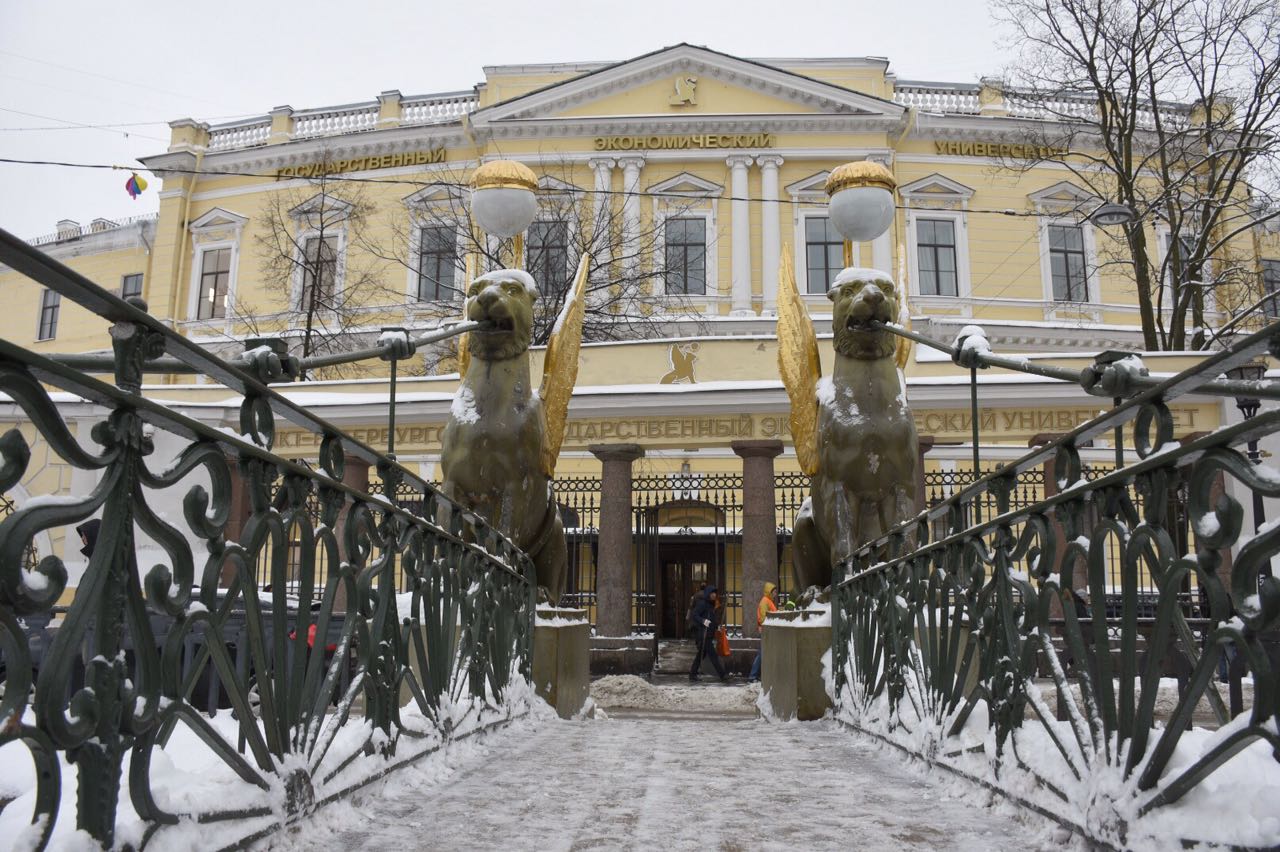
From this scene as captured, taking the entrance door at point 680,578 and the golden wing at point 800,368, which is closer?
the golden wing at point 800,368

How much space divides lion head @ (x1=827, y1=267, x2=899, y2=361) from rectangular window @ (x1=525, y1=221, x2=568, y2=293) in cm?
1745

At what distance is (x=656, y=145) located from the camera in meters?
30.4

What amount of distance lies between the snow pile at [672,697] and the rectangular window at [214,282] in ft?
82.7

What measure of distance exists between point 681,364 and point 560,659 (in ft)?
27.0

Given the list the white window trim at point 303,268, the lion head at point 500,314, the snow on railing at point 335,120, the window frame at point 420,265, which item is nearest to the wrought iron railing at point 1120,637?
the lion head at point 500,314

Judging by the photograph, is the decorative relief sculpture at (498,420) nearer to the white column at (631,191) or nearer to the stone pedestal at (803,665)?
the stone pedestal at (803,665)

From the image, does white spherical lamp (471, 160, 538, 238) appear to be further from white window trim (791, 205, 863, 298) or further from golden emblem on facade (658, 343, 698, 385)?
white window trim (791, 205, 863, 298)

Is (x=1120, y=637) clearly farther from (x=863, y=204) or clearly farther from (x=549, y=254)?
(x=549, y=254)

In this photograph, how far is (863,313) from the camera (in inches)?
309

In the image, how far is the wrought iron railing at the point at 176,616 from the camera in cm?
164

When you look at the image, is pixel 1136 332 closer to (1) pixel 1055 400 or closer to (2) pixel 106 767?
(1) pixel 1055 400

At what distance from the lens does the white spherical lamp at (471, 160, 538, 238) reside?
7.85m

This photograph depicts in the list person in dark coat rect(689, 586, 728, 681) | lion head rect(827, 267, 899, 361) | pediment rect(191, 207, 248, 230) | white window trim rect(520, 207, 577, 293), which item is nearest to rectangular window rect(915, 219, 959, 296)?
white window trim rect(520, 207, 577, 293)

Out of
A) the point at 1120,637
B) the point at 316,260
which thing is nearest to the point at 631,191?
the point at 316,260
